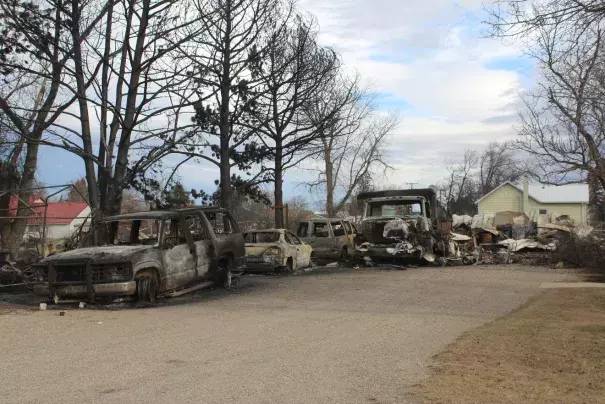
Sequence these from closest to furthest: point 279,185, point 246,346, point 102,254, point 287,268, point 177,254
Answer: point 246,346 < point 102,254 < point 177,254 < point 287,268 < point 279,185

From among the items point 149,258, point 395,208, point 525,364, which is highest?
point 395,208

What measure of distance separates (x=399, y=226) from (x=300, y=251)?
3.41m

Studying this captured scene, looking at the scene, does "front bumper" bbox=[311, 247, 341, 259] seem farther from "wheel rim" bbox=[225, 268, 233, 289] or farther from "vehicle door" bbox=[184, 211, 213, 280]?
"vehicle door" bbox=[184, 211, 213, 280]

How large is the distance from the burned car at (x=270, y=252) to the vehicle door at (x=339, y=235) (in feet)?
11.6

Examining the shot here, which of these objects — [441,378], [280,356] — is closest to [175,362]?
[280,356]

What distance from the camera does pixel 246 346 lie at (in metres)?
7.01

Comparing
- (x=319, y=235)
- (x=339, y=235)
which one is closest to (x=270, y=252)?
(x=319, y=235)

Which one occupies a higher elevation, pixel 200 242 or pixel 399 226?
pixel 399 226

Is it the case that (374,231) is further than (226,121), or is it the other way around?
(226,121)

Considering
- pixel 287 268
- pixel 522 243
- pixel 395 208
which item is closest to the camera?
pixel 287 268

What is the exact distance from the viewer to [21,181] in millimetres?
22703

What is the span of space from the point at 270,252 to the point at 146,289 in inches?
254

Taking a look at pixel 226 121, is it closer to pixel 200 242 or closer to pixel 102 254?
pixel 200 242

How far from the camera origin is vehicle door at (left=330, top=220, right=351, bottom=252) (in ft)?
69.4
